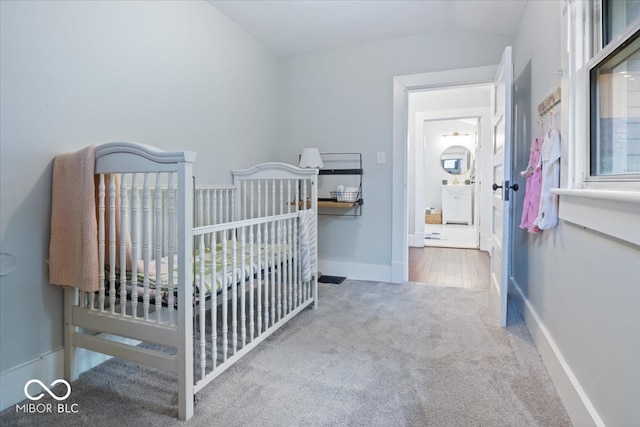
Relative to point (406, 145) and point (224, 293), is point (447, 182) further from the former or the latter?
point (224, 293)

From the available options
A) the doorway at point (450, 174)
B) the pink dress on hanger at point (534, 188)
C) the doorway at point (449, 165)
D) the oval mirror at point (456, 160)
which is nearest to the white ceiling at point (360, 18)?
the doorway at point (449, 165)

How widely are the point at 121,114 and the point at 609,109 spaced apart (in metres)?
2.20

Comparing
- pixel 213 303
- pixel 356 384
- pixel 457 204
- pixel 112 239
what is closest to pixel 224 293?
pixel 213 303

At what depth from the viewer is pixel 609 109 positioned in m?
1.34

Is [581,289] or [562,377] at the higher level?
[581,289]

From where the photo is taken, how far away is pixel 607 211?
1.08m

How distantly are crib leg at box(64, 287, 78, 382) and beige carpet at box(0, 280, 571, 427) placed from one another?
0.30ft

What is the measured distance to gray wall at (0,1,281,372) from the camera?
1.45 meters

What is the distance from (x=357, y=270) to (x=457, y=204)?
5.38 meters

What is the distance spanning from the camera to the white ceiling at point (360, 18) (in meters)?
2.58

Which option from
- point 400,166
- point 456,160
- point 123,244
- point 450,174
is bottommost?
point 123,244

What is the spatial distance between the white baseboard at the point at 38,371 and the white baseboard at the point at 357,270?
2123mm

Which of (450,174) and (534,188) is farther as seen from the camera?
(450,174)

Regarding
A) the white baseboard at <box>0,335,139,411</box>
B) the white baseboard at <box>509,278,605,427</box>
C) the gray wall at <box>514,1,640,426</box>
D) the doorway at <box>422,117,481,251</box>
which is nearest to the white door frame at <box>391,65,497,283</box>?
the gray wall at <box>514,1,640,426</box>
